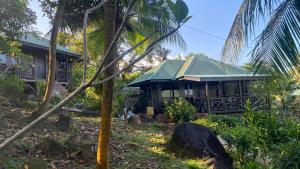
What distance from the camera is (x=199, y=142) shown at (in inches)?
377

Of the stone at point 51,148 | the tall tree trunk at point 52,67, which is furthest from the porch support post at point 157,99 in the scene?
the stone at point 51,148

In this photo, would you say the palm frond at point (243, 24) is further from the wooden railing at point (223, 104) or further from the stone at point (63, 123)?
the wooden railing at point (223, 104)

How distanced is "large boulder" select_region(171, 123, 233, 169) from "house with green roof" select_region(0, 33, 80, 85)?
11.4 metres

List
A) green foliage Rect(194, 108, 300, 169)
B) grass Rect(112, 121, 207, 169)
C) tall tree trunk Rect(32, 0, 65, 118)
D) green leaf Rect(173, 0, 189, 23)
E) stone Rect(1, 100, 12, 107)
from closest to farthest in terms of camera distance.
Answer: green leaf Rect(173, 0, 189, 23) → green foliage Rect(194, 108, 300, 169) → grass Rect(112, 121, 207, 169) → tall tree trunk Rect(32, 0, 65, 118) → stone Rect(1, 100, 12, 107)

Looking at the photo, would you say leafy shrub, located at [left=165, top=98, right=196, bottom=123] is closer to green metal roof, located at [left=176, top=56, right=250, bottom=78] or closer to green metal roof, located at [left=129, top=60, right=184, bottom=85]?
green metal roof, located at [left=176, top=56, right=250, bottom=78]

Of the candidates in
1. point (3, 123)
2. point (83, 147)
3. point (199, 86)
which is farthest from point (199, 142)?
point (199, 86)

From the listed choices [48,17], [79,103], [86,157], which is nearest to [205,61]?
[79,103]

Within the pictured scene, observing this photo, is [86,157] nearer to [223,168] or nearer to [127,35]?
[223,168]

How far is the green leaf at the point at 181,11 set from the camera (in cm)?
198

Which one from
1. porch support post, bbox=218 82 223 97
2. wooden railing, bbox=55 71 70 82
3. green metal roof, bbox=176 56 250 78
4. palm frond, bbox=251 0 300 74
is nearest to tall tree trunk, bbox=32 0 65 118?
palm frond, bbox=251 0 300 74

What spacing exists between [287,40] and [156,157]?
4.69 metres

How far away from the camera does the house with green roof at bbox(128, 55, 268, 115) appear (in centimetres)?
2002

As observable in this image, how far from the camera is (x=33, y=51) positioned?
2206 cm

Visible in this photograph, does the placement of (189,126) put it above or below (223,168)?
above
